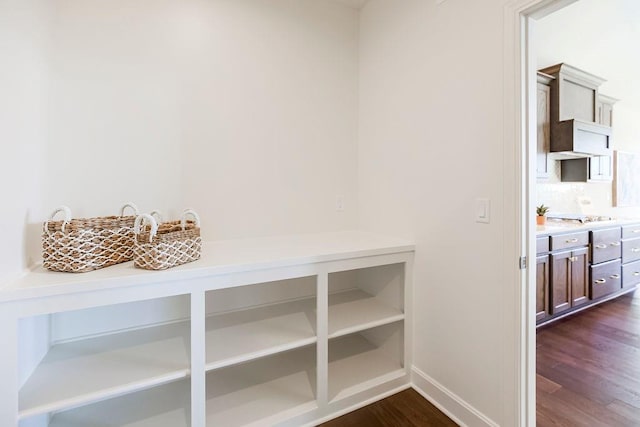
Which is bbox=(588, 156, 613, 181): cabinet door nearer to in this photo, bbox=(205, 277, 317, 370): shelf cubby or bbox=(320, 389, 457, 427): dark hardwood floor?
bbox=(320, 389, 457, 427): dark hardwood floor

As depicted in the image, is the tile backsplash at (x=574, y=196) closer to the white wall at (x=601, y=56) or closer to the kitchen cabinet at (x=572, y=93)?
the white wall at (x=601, y=56)

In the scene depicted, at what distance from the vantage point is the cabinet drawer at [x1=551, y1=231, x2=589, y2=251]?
2.73 m

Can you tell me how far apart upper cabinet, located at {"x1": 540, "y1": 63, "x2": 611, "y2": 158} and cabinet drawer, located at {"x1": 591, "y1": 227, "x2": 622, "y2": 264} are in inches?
34.3

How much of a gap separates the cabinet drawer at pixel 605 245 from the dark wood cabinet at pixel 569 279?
14cm

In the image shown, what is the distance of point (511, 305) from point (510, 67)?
1111 mm

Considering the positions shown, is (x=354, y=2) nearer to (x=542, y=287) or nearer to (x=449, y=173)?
(x=449, y=173)

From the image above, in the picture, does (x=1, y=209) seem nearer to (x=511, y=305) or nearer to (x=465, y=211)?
(x=465, y=211)

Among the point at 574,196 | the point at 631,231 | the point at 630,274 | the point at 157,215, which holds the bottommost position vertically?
the point at 630,274

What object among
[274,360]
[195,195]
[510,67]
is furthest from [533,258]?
[195,195]

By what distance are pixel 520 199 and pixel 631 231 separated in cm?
354

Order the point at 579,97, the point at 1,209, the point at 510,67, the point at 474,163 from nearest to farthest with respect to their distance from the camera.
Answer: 1. the point at 1,209
2. the point at 510,67
3. the point at 474,163
4. the point at 579,97

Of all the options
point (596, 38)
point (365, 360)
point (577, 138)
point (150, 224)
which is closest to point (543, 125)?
point (577, 138)

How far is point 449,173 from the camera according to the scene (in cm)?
168

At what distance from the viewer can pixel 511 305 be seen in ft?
4.55
